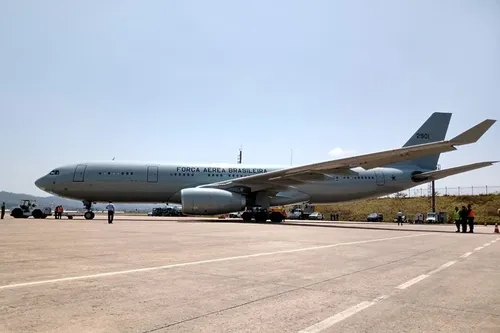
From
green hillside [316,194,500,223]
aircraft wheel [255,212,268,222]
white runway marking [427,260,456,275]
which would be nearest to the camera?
white runway marking [427,260,456,275]

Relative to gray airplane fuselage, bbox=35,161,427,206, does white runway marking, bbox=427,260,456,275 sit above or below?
below

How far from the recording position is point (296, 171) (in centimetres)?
2203

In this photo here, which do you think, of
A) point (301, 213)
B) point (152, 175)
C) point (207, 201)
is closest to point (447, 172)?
point (207, 201)

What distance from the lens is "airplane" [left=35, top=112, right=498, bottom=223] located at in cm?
2184

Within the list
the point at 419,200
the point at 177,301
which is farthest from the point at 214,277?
the point at 419,200

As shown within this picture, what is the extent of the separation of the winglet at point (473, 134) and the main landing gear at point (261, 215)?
1144cm

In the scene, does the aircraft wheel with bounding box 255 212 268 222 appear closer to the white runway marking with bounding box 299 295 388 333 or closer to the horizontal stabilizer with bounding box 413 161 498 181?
the horizontal stabilizer with bounding box 413 161 498 181

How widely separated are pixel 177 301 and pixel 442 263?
5.76m

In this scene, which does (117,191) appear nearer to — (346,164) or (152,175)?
(152,175)

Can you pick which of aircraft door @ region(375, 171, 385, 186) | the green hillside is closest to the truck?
the green hillside

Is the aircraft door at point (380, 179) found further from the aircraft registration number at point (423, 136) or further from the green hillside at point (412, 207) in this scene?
the green hillside at point (412, 207)

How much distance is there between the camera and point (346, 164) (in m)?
20.9

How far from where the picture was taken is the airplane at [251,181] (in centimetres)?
2184

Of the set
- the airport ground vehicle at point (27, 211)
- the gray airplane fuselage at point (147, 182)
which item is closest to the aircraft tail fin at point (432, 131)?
the gray airplane fuselage at point (147, 182)
